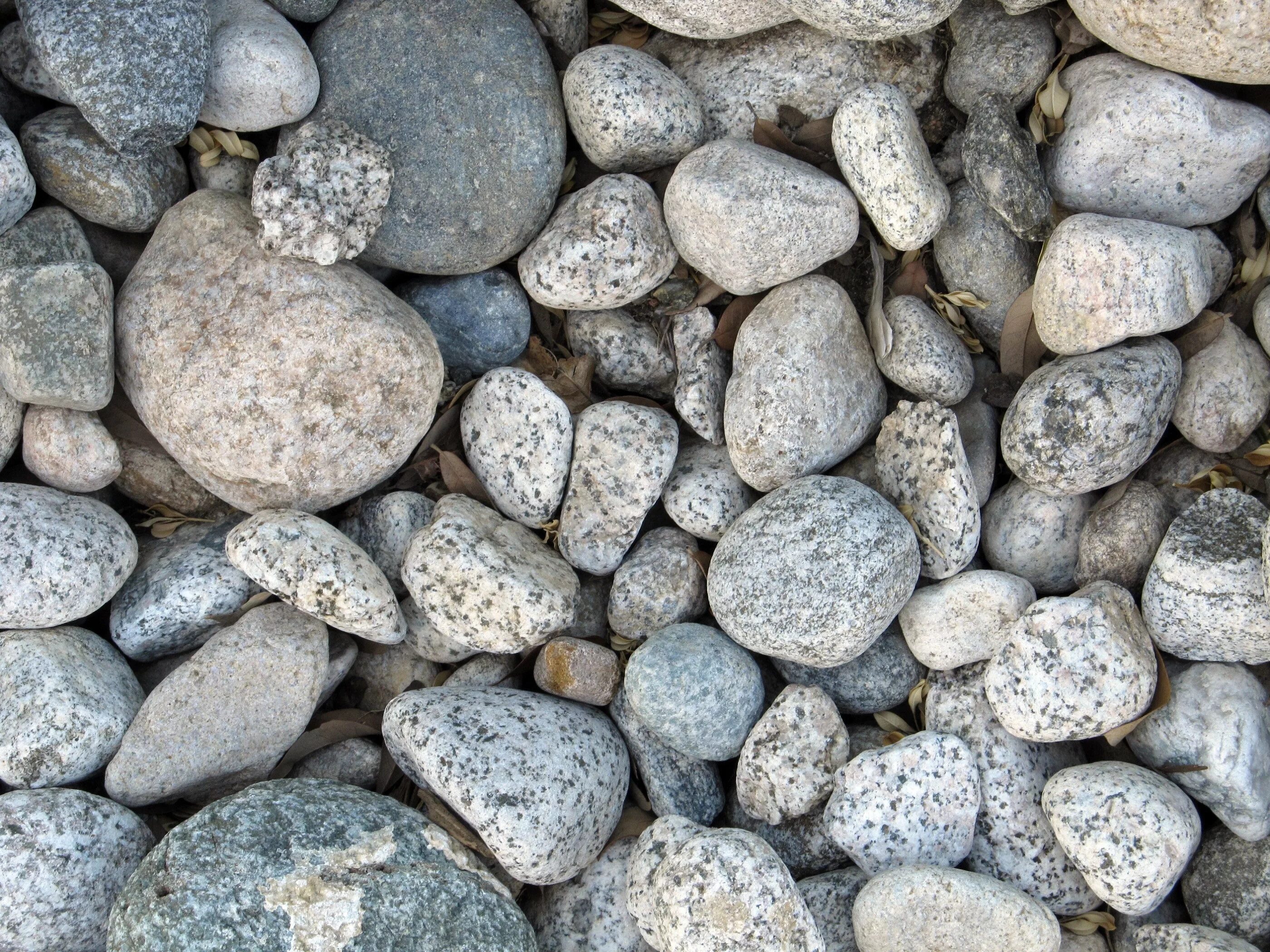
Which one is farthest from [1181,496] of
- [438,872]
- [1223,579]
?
[438,872]

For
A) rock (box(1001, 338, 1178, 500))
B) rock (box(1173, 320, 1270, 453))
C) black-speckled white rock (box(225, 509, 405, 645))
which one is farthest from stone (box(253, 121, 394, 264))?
rock (box(1173, 320, 1270, 453))

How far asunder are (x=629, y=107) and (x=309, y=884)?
1.93 m

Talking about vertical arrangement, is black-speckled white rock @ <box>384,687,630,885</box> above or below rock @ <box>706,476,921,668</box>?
below

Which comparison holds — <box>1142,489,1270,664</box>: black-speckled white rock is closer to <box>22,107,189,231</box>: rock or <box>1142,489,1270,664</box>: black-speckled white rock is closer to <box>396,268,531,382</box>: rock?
<box>396,268,531,382</box>: rock

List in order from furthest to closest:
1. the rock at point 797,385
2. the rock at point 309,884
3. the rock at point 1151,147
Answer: the rock at point 797,385 < the rock at point 1151,147 < the rock at point 309,884

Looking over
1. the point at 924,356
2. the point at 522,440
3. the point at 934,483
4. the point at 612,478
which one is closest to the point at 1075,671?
the point at 934,483

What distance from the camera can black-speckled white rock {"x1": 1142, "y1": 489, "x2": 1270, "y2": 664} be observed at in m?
2.35

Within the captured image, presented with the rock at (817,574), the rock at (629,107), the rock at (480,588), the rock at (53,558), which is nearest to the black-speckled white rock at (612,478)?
the rock at (480,588)

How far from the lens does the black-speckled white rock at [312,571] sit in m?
2.43

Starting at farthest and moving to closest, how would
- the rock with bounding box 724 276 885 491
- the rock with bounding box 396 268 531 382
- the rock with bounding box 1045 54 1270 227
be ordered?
the rock with bounding box 396 268 531 382, the rock with bounding box 724 276 885 491, the rock with bounding box 1045 54 1270 227

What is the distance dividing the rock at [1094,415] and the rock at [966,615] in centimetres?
26

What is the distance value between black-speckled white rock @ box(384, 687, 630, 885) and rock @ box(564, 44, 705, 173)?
1407 mm

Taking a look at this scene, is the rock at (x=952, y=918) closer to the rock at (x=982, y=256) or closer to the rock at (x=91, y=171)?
the rock at (x=982, y=256)

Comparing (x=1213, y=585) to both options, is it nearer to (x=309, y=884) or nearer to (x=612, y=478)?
(x=612, y=478)
